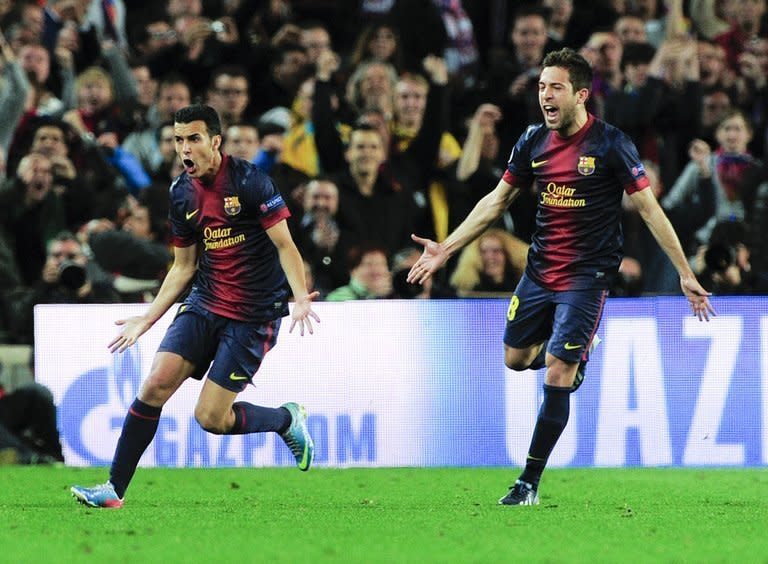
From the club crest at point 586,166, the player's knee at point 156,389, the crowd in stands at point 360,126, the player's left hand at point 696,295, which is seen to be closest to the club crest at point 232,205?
the player's knee at point 156,389

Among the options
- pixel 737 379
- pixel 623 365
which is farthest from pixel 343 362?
pixel 737 379

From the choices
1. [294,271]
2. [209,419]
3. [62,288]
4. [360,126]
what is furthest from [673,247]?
[62,288]

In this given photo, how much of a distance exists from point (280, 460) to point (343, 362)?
2.92ft

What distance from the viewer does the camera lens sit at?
12547 millimetres

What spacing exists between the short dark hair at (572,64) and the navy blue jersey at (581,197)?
0.28 meters

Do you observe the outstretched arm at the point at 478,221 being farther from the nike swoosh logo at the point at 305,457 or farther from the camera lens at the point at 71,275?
the camera lens at the point at 71,275

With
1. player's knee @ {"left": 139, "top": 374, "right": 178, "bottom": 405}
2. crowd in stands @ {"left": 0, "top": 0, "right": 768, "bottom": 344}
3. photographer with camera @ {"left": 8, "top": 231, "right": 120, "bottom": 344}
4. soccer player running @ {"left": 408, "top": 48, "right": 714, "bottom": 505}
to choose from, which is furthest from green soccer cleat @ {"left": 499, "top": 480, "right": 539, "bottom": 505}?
photographer with camera @ {"left": 8, "top": 231, "right": 120, "bottom": 344}

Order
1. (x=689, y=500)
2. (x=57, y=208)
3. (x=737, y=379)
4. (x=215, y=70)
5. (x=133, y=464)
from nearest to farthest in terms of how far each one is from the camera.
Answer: (x=133, y=464) → (x=689, y=500) → (x=737, y=379) → (x=57, y=208) → (x=215, y=70)

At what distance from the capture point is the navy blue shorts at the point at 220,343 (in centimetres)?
881

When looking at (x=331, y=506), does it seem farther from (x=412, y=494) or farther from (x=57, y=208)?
(x=57, y=208)

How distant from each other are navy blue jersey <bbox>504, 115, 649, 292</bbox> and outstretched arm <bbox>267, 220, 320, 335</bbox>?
1.38m

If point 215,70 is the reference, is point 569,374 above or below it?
below

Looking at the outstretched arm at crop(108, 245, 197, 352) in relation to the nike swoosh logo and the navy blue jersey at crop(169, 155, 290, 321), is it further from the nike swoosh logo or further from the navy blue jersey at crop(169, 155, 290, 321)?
the nike swoosh logo

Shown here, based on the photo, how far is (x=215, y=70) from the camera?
14.9 metres
